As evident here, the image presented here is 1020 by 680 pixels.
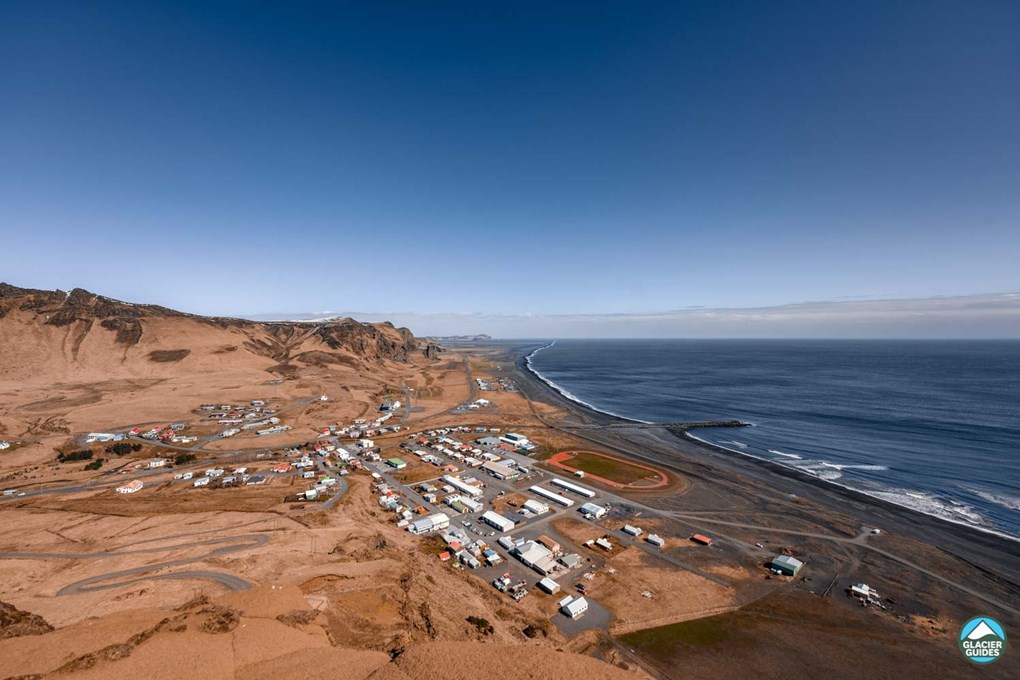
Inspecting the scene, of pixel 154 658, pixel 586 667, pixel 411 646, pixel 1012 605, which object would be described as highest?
pixel 154 658

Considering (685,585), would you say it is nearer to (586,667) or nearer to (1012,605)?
(586,667)

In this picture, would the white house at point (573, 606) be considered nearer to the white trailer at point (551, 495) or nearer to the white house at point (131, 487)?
the white trailer at point (551, 495)

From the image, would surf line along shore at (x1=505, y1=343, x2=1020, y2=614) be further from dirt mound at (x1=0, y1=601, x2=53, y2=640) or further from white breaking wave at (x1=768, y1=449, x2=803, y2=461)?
dirt mound at (x1=0, y1=601, x2=53, y2=640)

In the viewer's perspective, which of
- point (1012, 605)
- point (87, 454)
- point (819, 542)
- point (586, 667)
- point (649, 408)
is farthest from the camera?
point (649, 408)

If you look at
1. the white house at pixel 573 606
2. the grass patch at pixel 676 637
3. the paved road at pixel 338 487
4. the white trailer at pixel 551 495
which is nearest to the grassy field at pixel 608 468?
the white trailer at pixel 551 495

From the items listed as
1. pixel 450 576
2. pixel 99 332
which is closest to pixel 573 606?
pixel 450 576

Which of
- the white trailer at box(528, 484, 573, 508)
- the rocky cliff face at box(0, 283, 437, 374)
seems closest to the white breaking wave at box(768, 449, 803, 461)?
the white trailer at box(528, 484, 573, 508)

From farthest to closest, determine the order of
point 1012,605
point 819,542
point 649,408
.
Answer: point 649,408 → point 819,542 → point 1012,605

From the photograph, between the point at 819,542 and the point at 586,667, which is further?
the point at 819,542

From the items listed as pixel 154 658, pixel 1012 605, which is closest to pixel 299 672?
pixel 154 658
